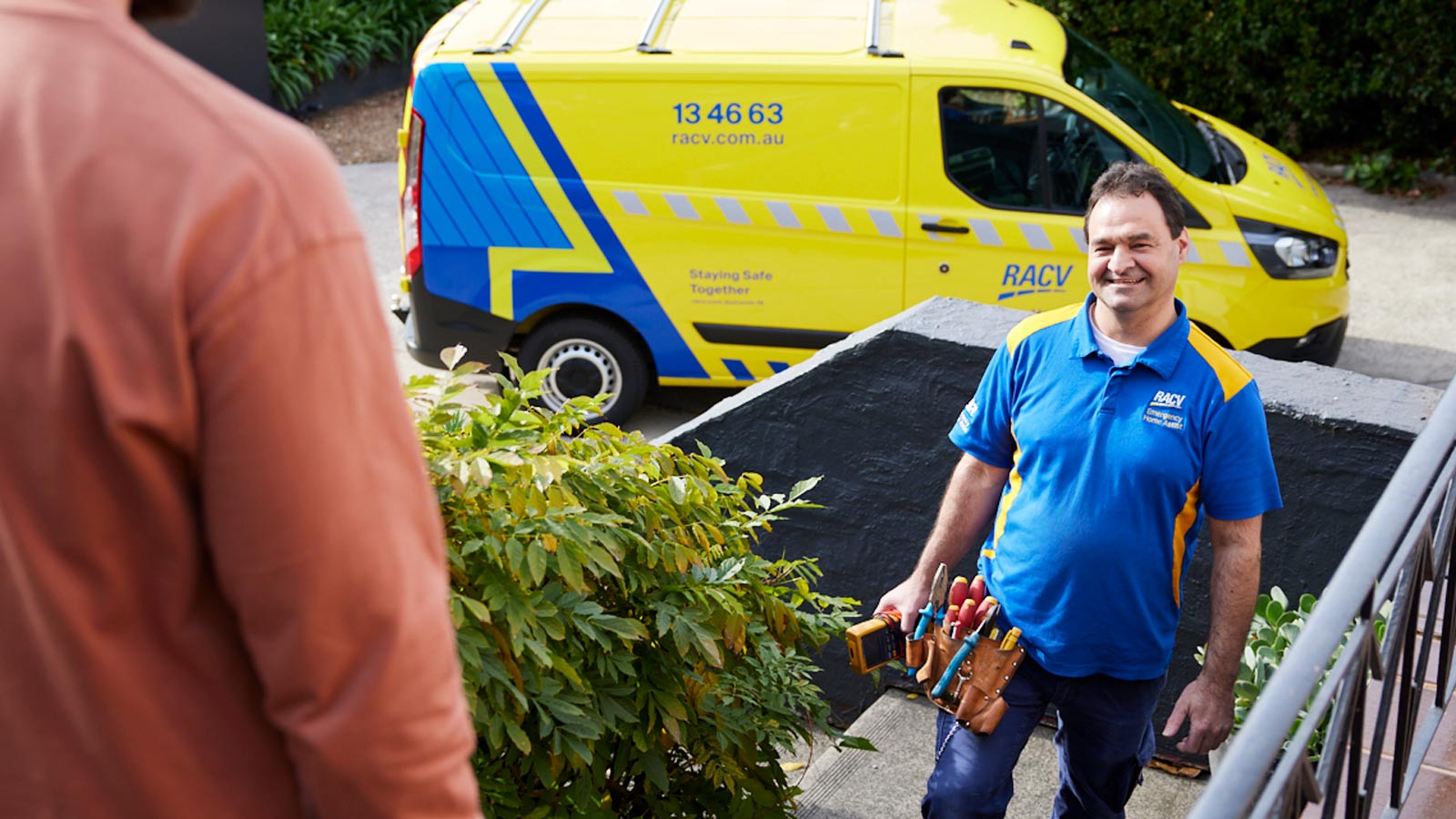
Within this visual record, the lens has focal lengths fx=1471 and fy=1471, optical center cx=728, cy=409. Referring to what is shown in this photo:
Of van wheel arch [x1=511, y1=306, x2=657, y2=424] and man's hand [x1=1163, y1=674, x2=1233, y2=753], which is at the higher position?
man's hand [x1=1163, y1=674, x2=1233, y2=753]

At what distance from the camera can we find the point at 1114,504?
307 cm

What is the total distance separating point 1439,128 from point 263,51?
1093cm

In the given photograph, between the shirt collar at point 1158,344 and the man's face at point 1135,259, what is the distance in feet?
0.16

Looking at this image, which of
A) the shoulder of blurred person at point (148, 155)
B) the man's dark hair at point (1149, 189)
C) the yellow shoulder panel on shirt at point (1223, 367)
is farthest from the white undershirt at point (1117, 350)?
the shoulder of blurred person at point (148, 155)

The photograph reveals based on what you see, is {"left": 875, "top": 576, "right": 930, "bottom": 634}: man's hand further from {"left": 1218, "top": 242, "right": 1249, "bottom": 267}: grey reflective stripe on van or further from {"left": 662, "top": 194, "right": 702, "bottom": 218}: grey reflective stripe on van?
{"left": 1218, "top": 242, "right": 1249, "bottom": 267}: grey reflective stripe on van

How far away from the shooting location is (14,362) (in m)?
1.11

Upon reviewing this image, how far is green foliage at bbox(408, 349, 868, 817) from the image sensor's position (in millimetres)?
2719

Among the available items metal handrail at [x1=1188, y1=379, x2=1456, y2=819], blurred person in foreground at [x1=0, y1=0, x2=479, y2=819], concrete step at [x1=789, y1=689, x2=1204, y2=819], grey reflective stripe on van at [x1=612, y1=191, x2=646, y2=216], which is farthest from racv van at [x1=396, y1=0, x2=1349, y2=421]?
blurred person in foreground at [x1=0, y1=0, x2=479, y2=819]

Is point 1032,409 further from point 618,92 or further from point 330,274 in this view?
point 618,92

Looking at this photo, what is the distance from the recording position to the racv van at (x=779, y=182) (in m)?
7.29

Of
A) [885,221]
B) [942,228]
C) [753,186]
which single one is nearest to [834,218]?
[885,221]

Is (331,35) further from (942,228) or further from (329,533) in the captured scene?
(329,533)

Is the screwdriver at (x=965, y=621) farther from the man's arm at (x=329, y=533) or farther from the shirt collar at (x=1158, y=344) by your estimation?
the man's arm at (x=329, y=533)

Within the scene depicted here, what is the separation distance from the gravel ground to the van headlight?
8751mm
